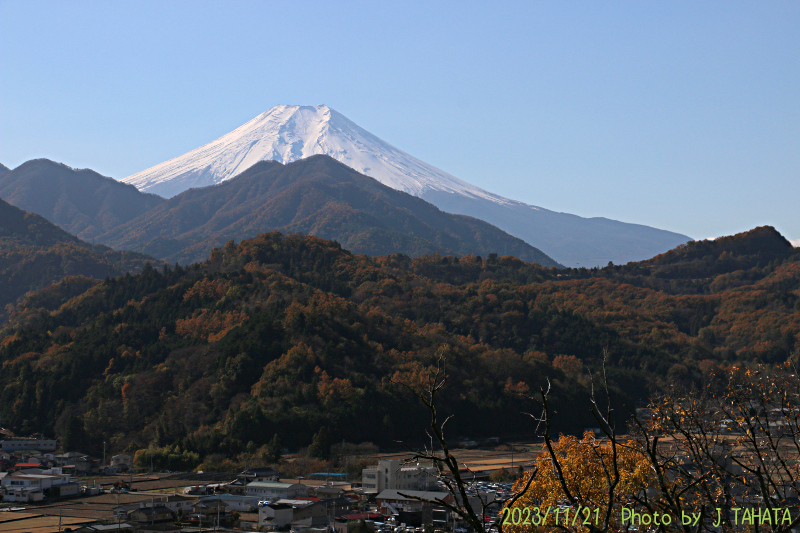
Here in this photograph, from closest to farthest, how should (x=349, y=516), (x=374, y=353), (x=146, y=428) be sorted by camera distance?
(x=349, y=516)
(x=146, y=428)
(x=374, y=353)

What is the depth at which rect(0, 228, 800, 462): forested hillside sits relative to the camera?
4991 cm

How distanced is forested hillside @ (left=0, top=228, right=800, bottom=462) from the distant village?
23.9 feet

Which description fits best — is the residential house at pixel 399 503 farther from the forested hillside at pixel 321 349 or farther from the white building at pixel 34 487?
the white building at pixel 34 487

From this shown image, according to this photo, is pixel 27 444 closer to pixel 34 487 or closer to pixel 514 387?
pixel 34 487

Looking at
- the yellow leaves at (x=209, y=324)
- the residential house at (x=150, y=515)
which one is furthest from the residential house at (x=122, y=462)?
the yellow leaves at (x=209, y=324)

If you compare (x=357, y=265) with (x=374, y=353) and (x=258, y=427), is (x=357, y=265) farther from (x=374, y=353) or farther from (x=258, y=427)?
(x=258, y=427)

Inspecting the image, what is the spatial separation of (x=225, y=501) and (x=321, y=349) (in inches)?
1013

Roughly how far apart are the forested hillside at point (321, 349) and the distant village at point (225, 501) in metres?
7.30

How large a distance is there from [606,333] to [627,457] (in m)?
64.1

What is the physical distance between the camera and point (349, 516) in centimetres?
2798

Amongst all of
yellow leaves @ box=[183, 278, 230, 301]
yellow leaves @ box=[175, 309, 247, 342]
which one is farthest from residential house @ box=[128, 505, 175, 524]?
yellow leaves @ box=[183, 278, 230, 301]

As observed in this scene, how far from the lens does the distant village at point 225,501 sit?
1056 inches

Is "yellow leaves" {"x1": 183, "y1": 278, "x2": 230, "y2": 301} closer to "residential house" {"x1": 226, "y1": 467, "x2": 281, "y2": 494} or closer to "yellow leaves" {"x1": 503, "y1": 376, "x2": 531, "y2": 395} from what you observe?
"yellow leaves" {"x1": 503, "y1": 376, "x2": 531, "y2": 395}

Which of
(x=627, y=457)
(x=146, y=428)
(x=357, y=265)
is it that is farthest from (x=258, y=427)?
(x=357, y=265)
